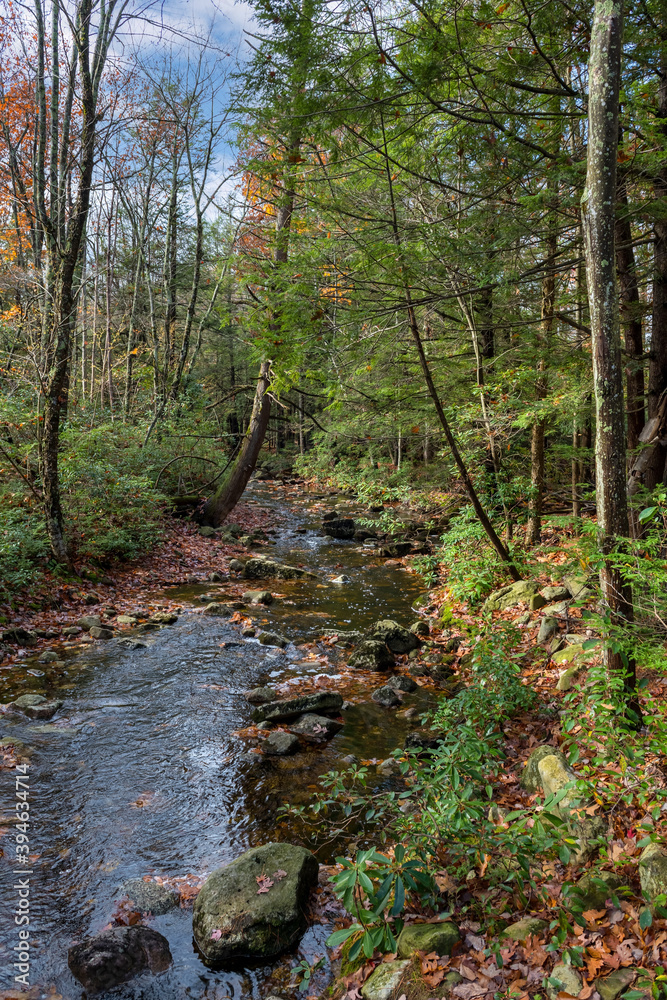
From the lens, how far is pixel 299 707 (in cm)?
609

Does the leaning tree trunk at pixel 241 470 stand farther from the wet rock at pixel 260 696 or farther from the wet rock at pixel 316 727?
the wet rock at pixel 316 727

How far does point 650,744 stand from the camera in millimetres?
3762

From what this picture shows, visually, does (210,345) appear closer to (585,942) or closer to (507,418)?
(507,418)

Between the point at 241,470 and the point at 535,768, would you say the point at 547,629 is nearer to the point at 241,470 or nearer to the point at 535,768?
the point at 535,768

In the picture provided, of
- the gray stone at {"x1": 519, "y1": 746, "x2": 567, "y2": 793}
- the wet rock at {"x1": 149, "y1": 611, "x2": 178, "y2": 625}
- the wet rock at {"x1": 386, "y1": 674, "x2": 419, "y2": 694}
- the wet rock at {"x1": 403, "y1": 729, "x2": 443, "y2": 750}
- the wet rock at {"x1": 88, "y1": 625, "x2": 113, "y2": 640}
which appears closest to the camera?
the gray stone at {"x1": 519, "y1": 746, "x2": 567, "y2": 793}

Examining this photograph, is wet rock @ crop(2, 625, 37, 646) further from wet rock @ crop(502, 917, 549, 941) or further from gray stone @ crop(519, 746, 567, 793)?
wet rock @ crop(502, 917, 549, 941)

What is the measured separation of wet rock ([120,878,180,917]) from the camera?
3592 mm

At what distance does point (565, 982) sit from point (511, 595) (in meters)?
5.35

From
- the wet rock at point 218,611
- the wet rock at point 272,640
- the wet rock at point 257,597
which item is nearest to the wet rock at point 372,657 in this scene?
the wet rock at point 272,640

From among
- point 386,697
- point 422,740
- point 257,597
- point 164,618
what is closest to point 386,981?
point 422,740

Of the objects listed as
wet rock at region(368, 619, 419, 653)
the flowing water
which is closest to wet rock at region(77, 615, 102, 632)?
the flowing water

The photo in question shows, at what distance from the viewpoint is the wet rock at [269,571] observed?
1180 centimetres

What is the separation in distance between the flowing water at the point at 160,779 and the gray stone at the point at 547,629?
5.69ft

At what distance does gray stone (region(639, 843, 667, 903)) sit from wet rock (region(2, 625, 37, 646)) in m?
7.49
